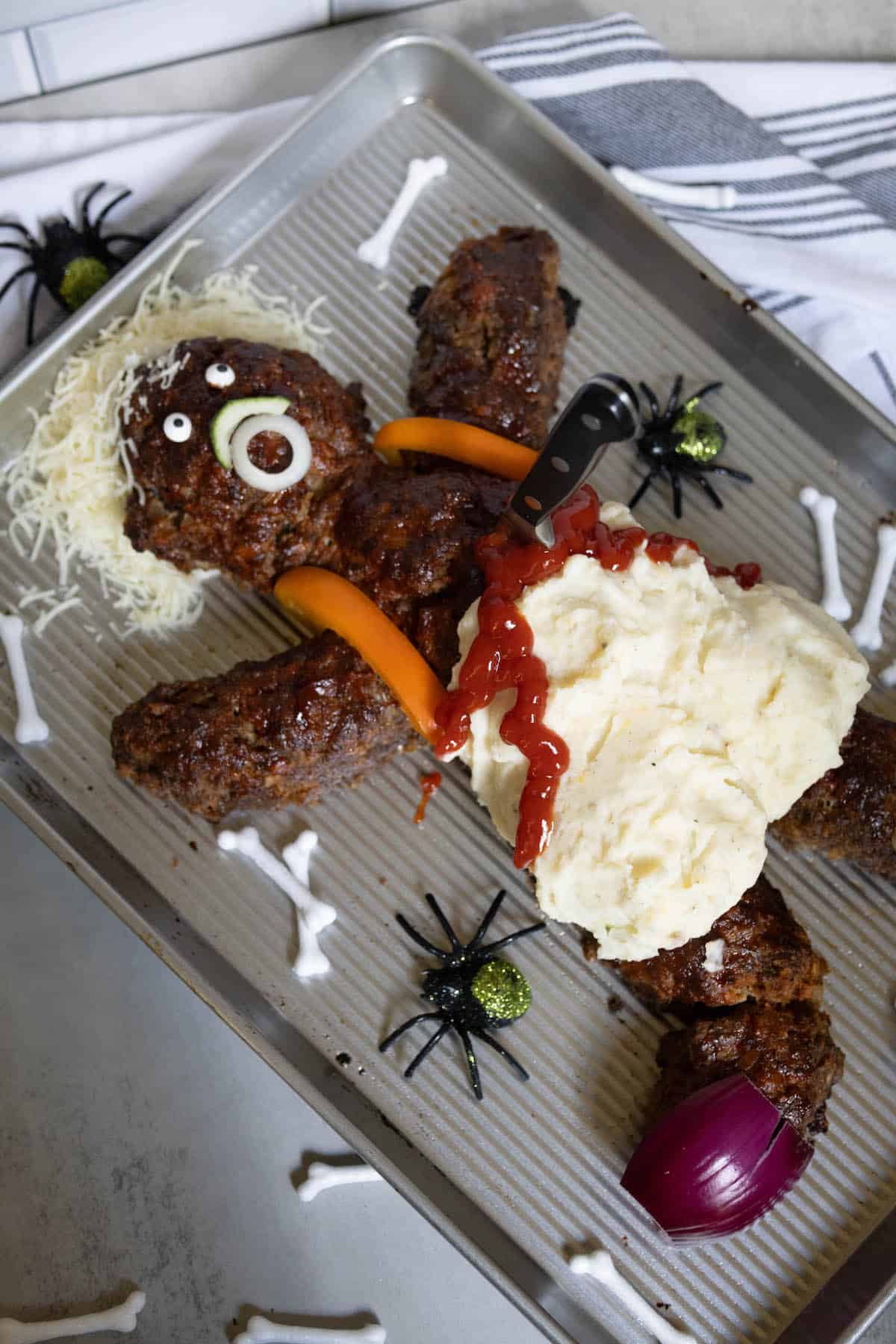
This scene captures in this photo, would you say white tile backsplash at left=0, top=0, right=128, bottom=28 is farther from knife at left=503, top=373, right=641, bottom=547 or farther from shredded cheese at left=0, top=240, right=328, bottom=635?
knife at left=503, top=373, right=641, bottom=547

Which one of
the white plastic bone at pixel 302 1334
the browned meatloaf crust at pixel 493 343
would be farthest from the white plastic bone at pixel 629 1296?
the browned meatloaf crust at pixel 493 343

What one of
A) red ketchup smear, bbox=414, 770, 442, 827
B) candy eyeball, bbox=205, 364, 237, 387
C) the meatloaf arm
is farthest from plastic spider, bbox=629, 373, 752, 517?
candy eyeball, bbox=205, 364, 237, 387

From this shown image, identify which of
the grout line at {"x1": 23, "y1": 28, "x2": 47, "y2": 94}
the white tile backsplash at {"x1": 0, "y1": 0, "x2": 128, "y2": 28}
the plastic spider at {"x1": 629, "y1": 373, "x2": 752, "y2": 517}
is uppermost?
the plastic spider at {"x1": 629, "y1": 373, "x2": 752, "y2": 517}

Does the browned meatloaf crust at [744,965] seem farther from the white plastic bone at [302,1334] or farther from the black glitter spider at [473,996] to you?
the white plastic bone at [302,1334]

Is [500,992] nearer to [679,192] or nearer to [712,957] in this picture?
[712,957]

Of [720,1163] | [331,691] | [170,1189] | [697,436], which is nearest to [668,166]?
[697,436]

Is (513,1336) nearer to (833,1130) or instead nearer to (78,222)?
(833,1130)

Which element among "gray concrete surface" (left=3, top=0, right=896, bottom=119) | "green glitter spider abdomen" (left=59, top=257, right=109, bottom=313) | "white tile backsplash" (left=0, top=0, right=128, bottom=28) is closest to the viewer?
"green glitter spider abdomen" (left=59, top=257, right=109, bottom=313)
